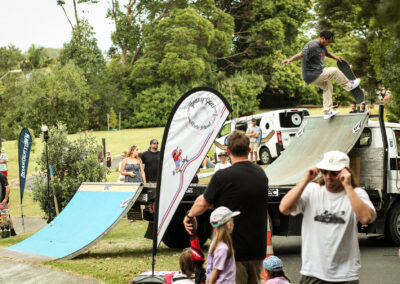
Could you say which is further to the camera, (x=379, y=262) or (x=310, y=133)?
(x=310, y=133)

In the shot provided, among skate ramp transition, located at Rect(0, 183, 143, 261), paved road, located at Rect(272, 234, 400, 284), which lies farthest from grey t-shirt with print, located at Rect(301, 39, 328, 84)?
skate ramp transition, located at Rect(0, 183, 143, 261)

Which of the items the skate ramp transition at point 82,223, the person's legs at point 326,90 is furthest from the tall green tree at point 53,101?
the person's legs at point 326,90

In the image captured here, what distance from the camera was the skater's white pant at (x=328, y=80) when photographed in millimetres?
10500

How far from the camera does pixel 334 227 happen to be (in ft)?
14.5

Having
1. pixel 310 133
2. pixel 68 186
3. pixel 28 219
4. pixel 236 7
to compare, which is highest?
pixel 236 7

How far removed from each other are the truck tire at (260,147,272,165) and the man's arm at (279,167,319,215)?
20291 millimetres

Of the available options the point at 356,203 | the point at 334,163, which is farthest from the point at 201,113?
the point at 356,203

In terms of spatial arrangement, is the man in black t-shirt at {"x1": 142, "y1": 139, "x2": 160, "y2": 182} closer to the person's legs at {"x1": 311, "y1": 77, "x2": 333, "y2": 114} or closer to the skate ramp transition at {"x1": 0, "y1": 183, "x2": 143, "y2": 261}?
the skate ramp transition at {"x1": 0, "y1": 183, "x2": 143, "y2": 261}

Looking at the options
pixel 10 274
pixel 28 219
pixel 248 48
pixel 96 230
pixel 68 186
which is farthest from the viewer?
pixel 248 48

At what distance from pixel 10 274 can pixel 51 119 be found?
4945 cm

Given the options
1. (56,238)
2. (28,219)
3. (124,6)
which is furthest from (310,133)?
(124,6)

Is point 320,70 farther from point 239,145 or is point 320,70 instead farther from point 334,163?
point 334,163

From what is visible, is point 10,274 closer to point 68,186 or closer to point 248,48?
point 68,186

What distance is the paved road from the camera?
8.76m
